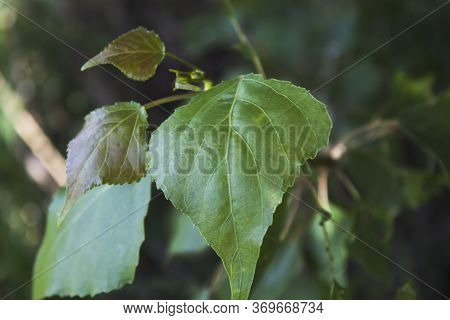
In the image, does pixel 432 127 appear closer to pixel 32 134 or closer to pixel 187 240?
pixel 187 240

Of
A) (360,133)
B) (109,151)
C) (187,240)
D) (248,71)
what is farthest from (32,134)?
(109,151)

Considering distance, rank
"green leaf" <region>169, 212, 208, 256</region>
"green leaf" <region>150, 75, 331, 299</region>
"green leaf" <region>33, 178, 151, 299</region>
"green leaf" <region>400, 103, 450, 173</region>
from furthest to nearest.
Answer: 1. "green leaf" <region>169, 212, 208, 256</region>
2. "green leaf" <region>400, 103, 450, 173</region>
3. "green leaf" <region>33, 178, 151, 299</region>
4. "green leaf" <region>150, 75, 331, 299</region>

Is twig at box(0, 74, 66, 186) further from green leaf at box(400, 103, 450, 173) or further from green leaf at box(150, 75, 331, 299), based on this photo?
green leaf at box(150, 75, 331, 299)

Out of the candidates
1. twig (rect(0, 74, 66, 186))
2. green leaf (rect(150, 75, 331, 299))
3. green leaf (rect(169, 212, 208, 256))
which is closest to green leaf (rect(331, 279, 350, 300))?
green leaf (rect(150, 75, 331, 299))

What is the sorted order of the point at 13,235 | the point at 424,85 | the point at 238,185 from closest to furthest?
the point at 238,185 < the point at 424,85 < the point at 13,235

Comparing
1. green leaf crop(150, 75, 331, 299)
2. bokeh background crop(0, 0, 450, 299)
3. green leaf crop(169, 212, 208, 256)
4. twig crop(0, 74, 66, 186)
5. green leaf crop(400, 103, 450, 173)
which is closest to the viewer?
green leaf crop(150, 75, 331, 299)
